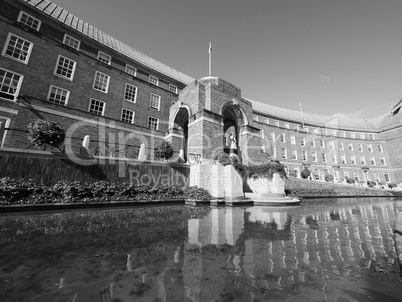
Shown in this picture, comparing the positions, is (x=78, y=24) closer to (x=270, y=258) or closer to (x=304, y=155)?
(x=270, y=258)

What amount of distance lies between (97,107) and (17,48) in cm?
722

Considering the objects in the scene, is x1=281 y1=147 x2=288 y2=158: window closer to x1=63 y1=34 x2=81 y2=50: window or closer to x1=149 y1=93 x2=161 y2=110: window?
x1=149 y1=93 x2=161 y2=110: window

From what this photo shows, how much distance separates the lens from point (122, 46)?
26.8 metres

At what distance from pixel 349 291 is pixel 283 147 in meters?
40.7

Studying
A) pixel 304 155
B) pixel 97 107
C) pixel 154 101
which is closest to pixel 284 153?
pixel 304 155

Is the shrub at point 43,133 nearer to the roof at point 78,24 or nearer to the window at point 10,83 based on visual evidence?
the window at point 10,83

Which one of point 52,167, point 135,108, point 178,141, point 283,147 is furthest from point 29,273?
point 283,147

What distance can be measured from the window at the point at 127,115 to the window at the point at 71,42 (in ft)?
33.5

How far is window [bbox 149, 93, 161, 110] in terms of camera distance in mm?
21859

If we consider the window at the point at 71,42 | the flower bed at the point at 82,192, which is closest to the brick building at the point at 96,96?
the window at the point at 71,42

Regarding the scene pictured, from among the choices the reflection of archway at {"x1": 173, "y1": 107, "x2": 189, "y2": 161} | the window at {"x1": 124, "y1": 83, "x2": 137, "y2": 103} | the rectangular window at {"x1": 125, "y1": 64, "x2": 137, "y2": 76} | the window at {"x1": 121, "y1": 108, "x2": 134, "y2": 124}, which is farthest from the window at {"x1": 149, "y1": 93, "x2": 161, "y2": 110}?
the rectangular window at {"x1": 125, "y1": 64, "x2": 137, "y2": 76}

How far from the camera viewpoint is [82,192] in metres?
7.95

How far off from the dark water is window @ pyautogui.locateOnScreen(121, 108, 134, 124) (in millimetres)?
17163

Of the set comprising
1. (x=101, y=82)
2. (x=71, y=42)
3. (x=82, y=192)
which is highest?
(x=71, y=42)
